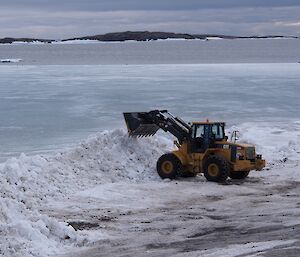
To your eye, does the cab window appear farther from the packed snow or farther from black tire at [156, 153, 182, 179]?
the packed snow

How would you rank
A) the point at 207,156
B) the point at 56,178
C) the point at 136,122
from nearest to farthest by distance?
1. the point at 56,178
2. the point at 207,156
3. the point at 136,122

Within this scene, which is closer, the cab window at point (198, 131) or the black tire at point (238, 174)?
the cab window at point (198, 131)

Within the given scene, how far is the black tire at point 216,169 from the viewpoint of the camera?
17.0 m

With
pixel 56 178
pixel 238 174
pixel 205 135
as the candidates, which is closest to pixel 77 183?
pixel 56 178

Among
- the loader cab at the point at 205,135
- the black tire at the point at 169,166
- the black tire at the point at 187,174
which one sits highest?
the loader cab at the point at 205,135

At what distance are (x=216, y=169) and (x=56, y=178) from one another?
12.7ft

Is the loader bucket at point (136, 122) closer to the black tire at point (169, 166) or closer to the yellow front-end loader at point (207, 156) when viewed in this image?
the yellow front-end loader at point (207, 156)

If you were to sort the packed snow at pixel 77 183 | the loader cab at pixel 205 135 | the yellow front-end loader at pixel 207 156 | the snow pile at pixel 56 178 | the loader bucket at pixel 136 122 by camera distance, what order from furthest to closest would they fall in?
the loader bucket at pixel 136 122 < the loader cab at pixel 205 135 < the yellow front-end loader at pixel 207 156 < the packed snow at pixel 77 183 < the snow pile at pixel 56 178

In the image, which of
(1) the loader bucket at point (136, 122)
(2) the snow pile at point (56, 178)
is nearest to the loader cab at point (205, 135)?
(2) the snow pile at point (56, 178)

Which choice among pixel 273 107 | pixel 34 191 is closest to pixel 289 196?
pixel 34 191

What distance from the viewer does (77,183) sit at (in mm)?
16344

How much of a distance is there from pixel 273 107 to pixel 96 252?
23546 millimetres

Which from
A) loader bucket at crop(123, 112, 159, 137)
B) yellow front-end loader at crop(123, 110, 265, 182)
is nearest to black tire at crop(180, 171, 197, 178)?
yellow front-end loader at crop(123, 110, 265, 182)

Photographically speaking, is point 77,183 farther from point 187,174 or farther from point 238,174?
point 238,174
